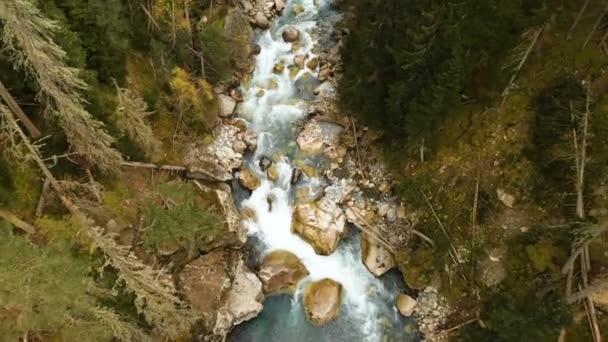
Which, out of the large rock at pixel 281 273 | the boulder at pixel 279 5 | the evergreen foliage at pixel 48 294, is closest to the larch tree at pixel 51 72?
the evergreen foliage at pixel 48 294

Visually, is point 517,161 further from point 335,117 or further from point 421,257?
point 335,117

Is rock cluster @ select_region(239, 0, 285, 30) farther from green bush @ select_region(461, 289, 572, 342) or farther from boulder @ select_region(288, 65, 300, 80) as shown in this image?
green bush @ select_region(461, 289, 572, 342)

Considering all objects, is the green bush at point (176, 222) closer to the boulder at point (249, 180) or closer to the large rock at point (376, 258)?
the boulder at point (249, 180)

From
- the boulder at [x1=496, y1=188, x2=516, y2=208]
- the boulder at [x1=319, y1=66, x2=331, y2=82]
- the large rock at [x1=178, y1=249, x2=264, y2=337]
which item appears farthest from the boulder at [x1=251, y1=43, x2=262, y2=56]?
the boulder at [x1=496, y1=188, x2=516, y2=208]

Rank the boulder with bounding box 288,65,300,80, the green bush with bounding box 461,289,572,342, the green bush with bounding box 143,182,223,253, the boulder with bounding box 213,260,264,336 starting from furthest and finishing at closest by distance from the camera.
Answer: the boulder with bounding box 288,65,300,80, the boulder with bounding box 213,260,264,336, the green bush with bounding box 143,182,223,253, the green bush with bounding box 461,289,572,342

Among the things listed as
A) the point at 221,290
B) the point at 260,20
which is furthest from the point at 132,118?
the point at 260,20

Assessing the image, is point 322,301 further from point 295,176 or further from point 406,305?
point 295,176

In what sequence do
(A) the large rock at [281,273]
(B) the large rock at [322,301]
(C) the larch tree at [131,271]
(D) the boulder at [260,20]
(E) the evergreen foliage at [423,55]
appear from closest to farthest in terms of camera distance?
1. (C) the larch tree at [131,271]
2. (E) the evergreen foliage at [423,55]
3. (B) the large rock at [322,301]
4. (A) the large rock at [281,273]
5. (D) the boulder at [260,20]

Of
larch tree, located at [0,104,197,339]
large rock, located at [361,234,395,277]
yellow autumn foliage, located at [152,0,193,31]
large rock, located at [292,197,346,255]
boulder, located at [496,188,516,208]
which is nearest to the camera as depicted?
larch tree, located at [0,104,197,339]
